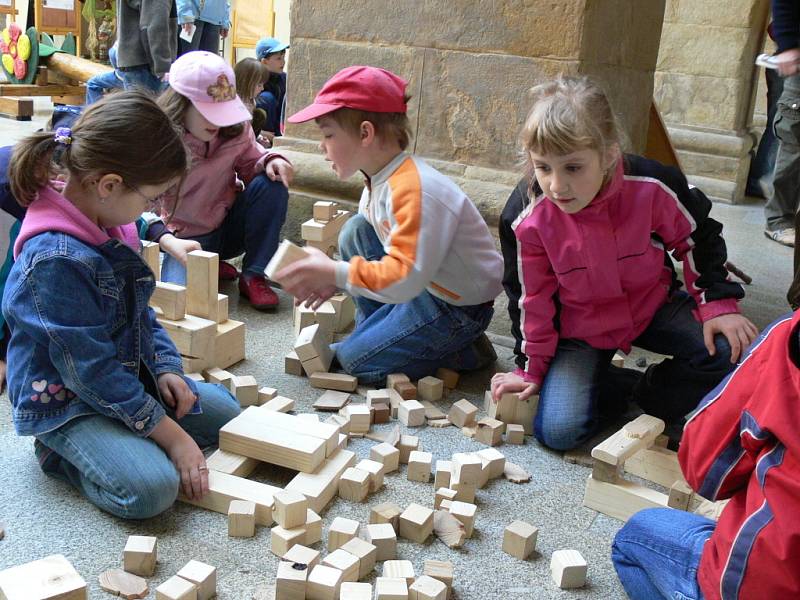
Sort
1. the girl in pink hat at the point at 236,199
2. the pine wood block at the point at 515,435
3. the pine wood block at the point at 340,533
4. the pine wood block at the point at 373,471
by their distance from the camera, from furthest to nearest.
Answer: the girl in pink hat at the point at 236,199, the pine wood block at the point at 515,435, the pine wood block at the point at 373,471, the pine wood block at the point at 340,533

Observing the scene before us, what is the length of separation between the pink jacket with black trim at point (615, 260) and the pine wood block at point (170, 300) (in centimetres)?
104

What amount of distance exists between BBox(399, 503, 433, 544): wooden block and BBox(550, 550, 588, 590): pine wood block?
0.29 meters

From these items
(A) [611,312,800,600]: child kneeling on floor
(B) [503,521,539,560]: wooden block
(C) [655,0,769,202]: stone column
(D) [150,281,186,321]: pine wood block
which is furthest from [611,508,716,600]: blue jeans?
(C) [655,0,769,202]: stone column

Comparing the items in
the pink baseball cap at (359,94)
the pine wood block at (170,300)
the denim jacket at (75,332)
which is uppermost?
the pink baseball cap at (359,94)

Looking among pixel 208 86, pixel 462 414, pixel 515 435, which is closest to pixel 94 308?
pixel 462 414

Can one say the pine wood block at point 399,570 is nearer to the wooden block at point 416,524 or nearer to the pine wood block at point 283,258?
the wooden block at point 416,524

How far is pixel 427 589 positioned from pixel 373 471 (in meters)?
0.46

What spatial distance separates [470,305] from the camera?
8.77 ft

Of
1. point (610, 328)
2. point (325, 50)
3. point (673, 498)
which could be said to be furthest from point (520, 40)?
point (673, 498)

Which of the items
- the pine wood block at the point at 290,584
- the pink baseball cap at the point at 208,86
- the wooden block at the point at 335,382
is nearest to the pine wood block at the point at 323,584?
the pine wood block at the point at 290,584

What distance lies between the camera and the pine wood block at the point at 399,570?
1674 mm

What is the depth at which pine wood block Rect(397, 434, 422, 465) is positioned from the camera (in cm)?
224

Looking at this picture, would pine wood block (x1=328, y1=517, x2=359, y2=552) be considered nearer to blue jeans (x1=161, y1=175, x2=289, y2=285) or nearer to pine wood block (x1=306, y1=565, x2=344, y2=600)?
pine wood block (x1=306, y1=565, x2=344, y2=600)

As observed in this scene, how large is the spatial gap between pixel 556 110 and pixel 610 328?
2.29ft
